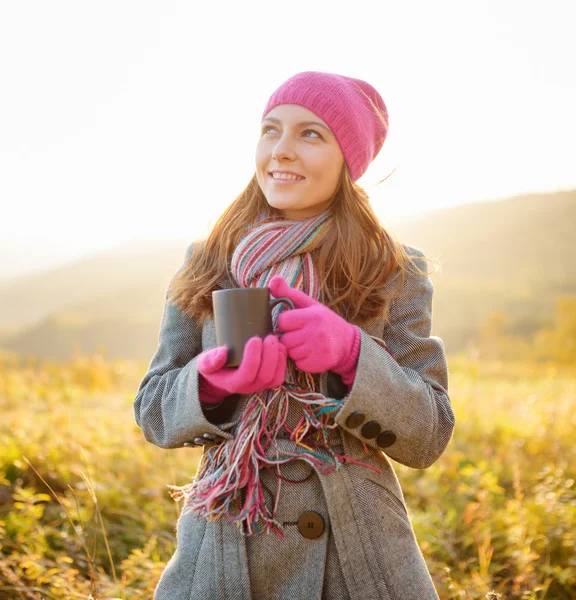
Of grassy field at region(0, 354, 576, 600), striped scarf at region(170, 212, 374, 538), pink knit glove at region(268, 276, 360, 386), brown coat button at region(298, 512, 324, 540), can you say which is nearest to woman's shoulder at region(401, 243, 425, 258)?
striped scarf at region(170, 212, 374, 538)

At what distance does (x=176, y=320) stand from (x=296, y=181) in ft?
2.06

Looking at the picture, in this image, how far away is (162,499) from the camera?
346 cm

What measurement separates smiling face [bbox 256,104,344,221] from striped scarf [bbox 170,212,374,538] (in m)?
0.21

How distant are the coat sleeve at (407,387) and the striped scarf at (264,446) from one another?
3.7 inches

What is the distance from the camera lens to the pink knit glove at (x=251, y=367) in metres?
1.36

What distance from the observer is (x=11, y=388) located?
18.6ft

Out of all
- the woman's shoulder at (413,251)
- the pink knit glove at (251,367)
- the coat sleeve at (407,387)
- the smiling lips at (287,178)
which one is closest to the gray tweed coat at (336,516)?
the coat sleeve at (407,387)

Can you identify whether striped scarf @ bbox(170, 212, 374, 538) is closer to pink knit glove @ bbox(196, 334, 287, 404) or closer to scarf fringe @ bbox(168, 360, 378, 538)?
scarf fringe @ bbox(168, 360, 378, 538)

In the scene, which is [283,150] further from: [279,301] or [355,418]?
[355,418]

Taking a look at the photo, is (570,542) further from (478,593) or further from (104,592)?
(104,592)

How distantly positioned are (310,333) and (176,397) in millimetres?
528

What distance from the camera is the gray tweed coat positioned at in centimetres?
154

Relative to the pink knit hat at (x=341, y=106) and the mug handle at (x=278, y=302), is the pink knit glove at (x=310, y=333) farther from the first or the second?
the pink knit hat at (x=341, y=106)

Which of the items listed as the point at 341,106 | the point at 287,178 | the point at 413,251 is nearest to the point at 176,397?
the point at 287,178
